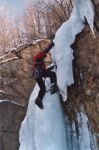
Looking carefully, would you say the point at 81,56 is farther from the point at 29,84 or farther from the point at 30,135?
the point at 29,84

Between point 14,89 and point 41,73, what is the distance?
3.56 meters

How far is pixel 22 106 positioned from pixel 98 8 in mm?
4221

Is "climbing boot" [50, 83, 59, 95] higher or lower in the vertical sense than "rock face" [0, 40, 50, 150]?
lower

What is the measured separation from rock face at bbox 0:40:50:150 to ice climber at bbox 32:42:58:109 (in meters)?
2.94

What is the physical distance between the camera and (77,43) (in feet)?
21.5

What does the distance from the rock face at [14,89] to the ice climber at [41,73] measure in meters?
2.94

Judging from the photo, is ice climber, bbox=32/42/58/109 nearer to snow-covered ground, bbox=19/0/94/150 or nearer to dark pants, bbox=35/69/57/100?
dark pants, bbox=35/69/57/100

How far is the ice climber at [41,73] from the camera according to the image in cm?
621

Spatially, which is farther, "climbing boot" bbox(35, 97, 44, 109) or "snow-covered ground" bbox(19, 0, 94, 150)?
"climbing boot" bbox(35, 97, 44, 109)

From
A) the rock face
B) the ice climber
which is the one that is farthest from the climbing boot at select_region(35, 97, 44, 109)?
the rock face

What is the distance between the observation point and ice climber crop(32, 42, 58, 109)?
6.21m

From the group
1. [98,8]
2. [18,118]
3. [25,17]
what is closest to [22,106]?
[18,118]

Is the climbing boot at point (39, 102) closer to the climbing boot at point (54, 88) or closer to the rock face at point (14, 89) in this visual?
the climbing boot at point (54, 88)

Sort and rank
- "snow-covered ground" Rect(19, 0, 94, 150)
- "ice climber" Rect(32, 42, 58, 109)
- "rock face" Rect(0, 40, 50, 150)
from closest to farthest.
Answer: "ice climber" Rect(32, 42, 58, 109) → "snow-covered ground" Rect(19, 0, 94, 150) → "rock face" Rect(0, 40, 50, 150)
